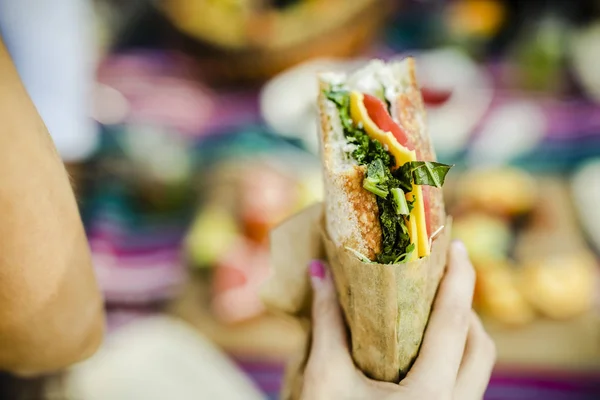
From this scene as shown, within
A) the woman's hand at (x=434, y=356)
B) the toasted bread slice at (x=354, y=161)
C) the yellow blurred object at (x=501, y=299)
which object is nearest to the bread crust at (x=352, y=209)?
the toasted bread slice at (x=354, y=161)

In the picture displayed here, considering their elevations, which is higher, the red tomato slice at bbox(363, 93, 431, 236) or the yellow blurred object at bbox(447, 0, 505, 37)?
the red tomato slice at bbox(363, 93, 431, 236)

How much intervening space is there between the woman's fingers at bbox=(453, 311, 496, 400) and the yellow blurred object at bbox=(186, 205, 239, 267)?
4.20 ft

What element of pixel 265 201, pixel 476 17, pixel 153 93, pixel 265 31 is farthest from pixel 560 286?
pixel 153 93

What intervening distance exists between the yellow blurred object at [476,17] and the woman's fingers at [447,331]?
84.2 inches

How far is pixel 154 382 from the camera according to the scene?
1632 millimetres

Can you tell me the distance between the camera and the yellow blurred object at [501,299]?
5.99ft

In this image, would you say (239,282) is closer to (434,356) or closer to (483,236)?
(483,236)

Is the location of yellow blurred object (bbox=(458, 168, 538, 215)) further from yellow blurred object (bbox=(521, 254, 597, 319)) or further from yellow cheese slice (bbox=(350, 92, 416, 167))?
yellow cheese slice (bbox=(350, 92, 416, 167))

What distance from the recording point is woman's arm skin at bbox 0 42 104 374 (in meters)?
0.72

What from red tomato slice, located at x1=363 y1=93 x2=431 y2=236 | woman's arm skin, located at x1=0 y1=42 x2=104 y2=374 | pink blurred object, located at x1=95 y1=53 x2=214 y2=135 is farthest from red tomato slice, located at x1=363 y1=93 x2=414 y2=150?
pink blurred object, located at x1=95 y1=53 x2=214 y2=135

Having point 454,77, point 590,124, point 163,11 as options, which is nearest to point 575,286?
point 590,124

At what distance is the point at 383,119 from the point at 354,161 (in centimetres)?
9

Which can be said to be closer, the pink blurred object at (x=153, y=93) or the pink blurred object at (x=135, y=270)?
the pink blurred object at (x=135, y=270)

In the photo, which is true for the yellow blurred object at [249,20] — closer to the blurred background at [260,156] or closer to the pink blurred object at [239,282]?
the blurred background at [260,156]
